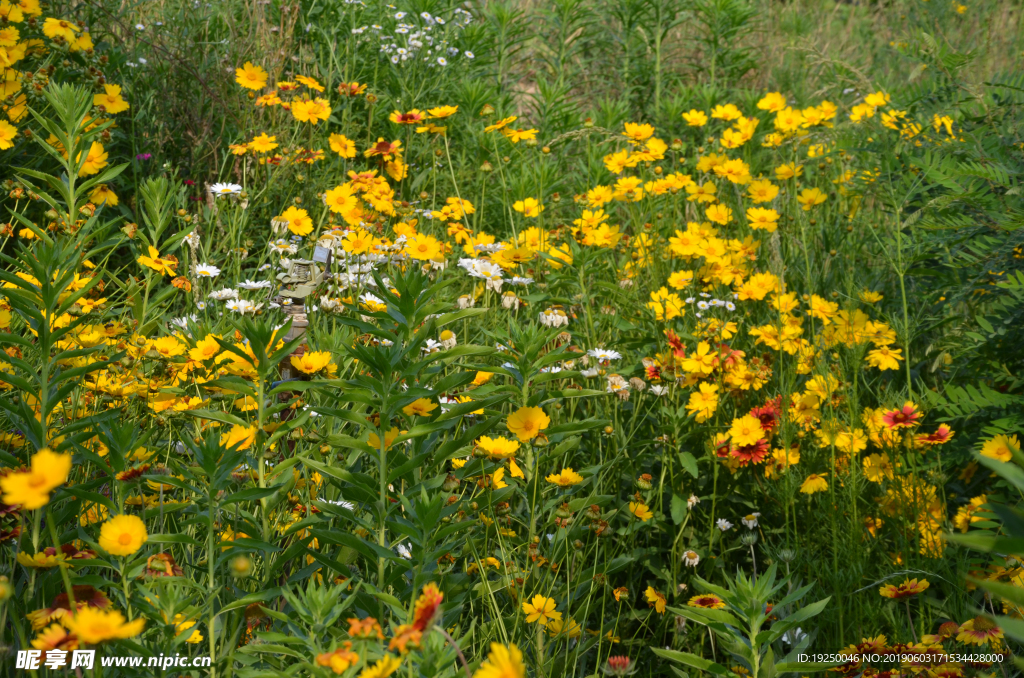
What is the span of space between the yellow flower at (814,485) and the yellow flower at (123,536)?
1640mm

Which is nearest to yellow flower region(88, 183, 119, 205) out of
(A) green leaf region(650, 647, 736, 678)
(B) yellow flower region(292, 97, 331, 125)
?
(B) yellow flower region(292, 97, 331, 125)

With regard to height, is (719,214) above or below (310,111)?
below

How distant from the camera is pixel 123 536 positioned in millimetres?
1145

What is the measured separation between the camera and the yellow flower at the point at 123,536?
113 cm

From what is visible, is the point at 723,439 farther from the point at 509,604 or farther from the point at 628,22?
the point at 628,22

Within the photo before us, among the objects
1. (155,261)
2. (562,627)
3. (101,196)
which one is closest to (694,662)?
(562,627)

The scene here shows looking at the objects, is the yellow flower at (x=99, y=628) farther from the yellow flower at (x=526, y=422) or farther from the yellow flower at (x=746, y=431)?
the yellow flower at (x=746, y=431)

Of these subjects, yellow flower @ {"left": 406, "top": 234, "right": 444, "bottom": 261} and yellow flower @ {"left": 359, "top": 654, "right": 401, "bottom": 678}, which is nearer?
yellow flower @ {"left": 359, "top": 654, "right": 401, "bottom": 678}

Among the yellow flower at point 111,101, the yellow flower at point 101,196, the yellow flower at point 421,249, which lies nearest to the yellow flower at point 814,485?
the yellow flower at point 421,249

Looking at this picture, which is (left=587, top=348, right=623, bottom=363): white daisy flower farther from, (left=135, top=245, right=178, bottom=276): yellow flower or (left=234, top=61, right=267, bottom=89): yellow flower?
(left=234, top=61, right=267, bottom=89): yellow flower

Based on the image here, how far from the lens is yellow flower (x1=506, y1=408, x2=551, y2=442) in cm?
165

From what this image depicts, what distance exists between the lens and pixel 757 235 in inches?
138

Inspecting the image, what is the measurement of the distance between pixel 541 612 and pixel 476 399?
1.52 ft

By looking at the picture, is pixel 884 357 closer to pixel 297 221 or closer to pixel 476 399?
pixel 476 399
